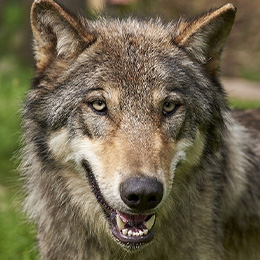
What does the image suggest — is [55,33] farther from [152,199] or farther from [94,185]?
[152,199]

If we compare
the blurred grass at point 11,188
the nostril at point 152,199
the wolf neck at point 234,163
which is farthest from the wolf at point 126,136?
the blurred grass at point 11,188

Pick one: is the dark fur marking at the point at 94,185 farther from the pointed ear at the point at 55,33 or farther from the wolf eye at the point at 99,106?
the pointed ear at the point at 55,33

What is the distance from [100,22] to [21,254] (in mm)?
2363

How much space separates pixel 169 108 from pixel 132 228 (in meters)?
0.82

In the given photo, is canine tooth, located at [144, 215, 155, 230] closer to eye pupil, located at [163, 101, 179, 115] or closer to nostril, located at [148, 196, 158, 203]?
nostril, located at [148, 196, 158, 203]

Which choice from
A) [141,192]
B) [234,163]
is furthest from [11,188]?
[141,192]

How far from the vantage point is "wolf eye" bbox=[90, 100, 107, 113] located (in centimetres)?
368

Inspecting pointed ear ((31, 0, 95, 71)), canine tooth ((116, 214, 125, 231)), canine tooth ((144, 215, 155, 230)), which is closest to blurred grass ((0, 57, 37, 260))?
pointed ear ((31, 0, 95, 71))


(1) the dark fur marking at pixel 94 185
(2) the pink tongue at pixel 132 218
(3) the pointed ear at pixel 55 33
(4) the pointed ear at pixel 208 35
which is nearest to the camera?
(2) the pink tongue at pixel 132 218

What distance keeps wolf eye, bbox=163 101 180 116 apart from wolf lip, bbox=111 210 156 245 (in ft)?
2.26

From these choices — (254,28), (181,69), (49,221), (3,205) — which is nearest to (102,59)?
(181,69)

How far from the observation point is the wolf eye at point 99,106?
3678 mm

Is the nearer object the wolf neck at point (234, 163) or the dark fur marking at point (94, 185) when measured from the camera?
the dark fur marking at point (94, 185)

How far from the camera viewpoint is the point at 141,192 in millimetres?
3225
